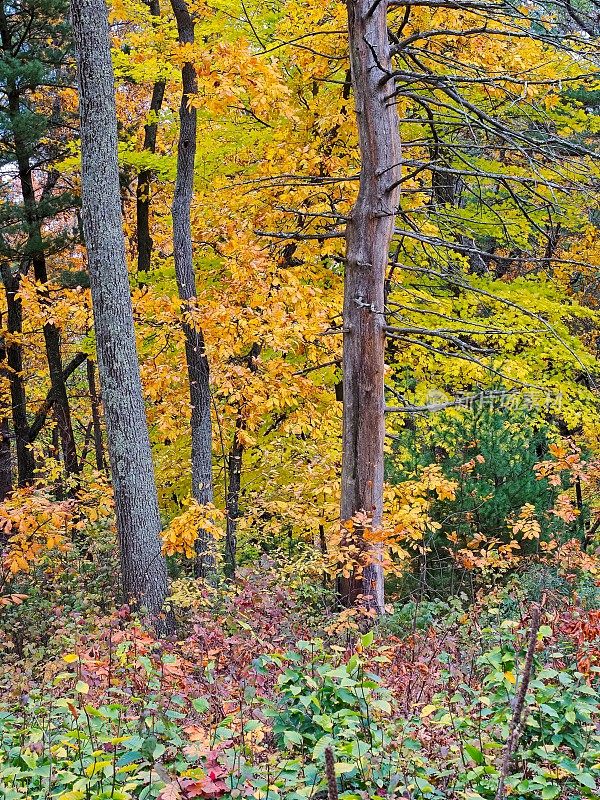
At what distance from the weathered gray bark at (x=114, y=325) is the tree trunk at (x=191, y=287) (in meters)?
1.03

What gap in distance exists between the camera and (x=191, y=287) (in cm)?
959

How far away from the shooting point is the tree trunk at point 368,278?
22.1 ft

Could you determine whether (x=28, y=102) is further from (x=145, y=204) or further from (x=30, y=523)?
(x=30, y=523)

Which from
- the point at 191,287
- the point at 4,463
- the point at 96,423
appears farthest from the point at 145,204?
the point at 191,287

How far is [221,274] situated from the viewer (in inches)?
437

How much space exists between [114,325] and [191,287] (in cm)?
207

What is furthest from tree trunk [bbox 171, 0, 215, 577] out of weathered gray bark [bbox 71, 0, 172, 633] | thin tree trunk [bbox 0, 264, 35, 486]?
thin tree trunk [bbox 0, 264, 35, 486]

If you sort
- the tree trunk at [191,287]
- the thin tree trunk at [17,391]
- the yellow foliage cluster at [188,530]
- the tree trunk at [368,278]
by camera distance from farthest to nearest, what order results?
the thin tree trunk at [17,391]
the tree trunk at [191,287]
the yellow foliage cluster at [188,530]
the tree trunk at [368,278]

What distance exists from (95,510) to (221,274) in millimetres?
4389

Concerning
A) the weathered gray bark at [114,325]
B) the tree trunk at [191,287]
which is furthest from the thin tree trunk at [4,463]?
the weathered gray bark at [114,325]

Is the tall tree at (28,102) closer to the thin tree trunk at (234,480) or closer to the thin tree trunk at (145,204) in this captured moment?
the thin tree trunk at (145,204)

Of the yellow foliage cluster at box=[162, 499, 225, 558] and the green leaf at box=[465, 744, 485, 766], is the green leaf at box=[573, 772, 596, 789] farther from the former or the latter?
the yellow foliage cluster at box=[162, 499, 225, 558]

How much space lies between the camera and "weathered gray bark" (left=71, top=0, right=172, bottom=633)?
24.3 feet

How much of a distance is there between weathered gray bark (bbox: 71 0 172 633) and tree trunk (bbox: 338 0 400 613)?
2211 mm
